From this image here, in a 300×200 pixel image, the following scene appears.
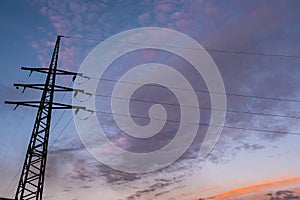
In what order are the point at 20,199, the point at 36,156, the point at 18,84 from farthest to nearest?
the point at 18,84 → the point at 36,156 → the point at 20,199

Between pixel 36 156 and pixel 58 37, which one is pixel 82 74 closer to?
pixel 58 37

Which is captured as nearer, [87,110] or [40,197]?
[40,197]

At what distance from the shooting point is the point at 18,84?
30031 mm

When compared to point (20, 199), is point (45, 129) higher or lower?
higher

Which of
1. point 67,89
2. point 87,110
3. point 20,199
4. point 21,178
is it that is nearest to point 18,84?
point 67,89

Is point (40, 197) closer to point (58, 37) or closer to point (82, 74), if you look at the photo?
point (82, 74)

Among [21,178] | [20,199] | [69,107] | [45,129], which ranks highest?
[69,107]

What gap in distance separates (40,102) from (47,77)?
112 inches

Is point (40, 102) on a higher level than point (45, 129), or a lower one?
higher

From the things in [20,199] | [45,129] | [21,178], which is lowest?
[20,199]

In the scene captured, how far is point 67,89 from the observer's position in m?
30.2

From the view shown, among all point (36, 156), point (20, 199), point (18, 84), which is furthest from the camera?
point (18, 84)

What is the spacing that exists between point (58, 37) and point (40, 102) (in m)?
7.92

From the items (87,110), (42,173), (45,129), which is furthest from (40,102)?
(42,173)
